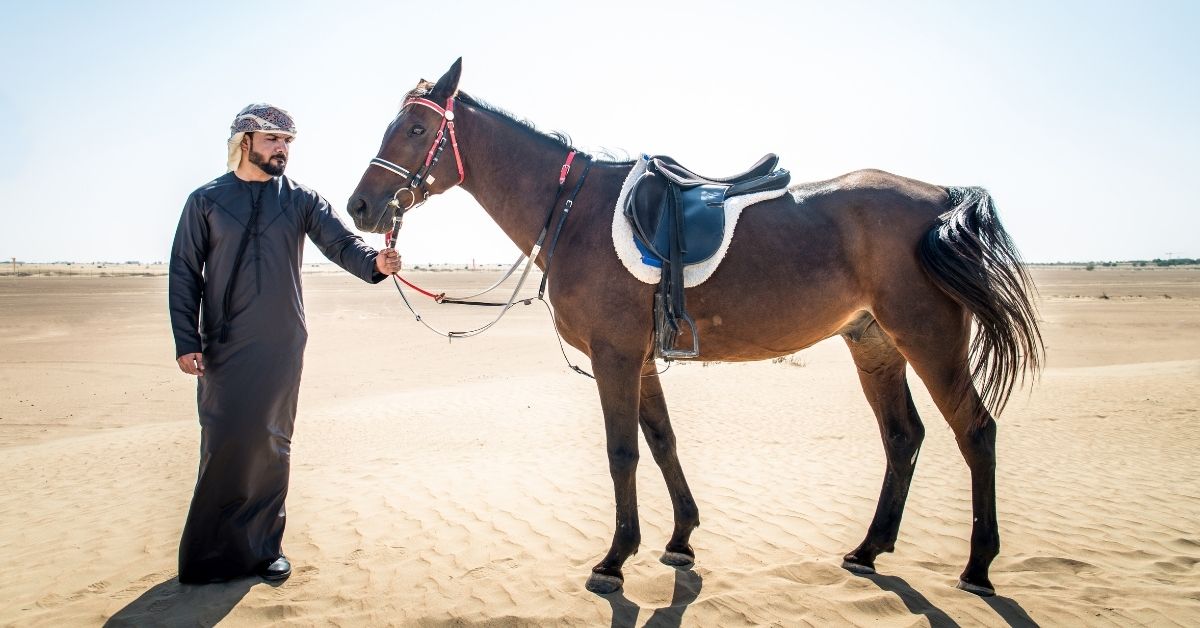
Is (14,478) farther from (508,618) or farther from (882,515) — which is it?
(882,515)

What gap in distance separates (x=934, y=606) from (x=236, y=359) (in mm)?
4267

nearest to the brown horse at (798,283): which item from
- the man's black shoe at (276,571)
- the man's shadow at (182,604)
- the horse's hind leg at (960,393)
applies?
the horse's hind leg at (960,393)

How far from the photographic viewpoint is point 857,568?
168 inches

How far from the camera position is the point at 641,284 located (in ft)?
12.7

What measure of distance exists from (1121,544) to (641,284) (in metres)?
4.16

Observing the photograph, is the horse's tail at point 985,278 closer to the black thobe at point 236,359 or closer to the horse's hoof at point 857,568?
the horse's hoof at point 857,568

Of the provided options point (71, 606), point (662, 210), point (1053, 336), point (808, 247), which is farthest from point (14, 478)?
point (1053, 336)

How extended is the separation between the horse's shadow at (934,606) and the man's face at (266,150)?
449cm

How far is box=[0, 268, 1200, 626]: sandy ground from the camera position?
12.2ft

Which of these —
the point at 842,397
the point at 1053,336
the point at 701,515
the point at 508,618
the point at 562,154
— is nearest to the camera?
the point at 508,618

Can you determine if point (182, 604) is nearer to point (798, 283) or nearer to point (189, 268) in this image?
point (189, 268)

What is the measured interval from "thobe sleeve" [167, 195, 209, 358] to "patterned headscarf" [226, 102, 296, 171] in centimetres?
35

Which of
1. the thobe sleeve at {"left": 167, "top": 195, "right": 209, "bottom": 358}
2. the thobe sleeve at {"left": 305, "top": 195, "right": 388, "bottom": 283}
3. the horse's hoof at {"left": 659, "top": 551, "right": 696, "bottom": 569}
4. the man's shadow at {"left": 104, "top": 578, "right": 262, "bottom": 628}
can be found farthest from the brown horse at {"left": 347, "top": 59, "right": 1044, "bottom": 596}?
the man's shadow at {"left": 104, "top": 578, "right": 262, "bottom": 628}

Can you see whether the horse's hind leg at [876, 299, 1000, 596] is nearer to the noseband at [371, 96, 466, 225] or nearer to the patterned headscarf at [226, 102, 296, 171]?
the noseband at [371, 96, 466, 225]
